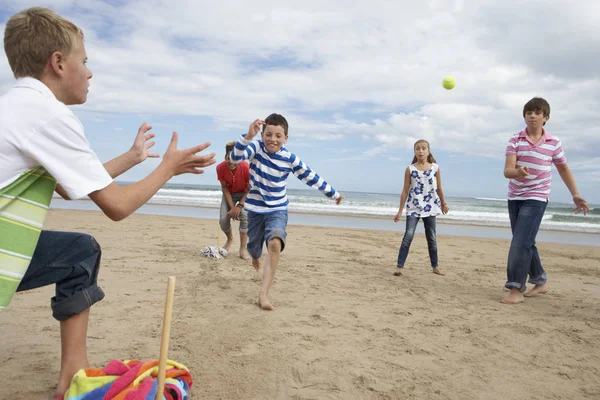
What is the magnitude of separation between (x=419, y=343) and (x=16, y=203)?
3183 mm

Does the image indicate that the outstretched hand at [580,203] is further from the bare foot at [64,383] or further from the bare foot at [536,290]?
the bare foot at [64,383]

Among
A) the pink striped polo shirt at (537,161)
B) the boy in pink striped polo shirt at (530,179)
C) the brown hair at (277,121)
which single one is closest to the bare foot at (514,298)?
the boy in pink striped polo shirt at (530,179)

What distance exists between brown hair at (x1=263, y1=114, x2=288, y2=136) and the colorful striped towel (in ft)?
9.88

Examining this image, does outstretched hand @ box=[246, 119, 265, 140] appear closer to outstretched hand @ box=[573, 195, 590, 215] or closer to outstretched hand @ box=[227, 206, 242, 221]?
outstretched hand @ box=[227, 206, 242, 221]

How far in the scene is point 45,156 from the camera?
2041 millimetres

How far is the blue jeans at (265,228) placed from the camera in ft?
16.2

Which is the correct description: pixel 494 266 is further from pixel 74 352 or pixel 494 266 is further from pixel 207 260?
pixel 74 352

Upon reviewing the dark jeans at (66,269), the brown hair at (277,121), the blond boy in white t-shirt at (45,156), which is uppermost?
the brown hair at (277,121)

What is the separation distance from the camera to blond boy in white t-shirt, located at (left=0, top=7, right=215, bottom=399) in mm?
2037

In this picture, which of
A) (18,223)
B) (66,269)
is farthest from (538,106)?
(18,223)

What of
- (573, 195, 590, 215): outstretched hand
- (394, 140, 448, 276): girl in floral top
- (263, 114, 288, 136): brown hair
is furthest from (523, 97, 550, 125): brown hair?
(263, 114, 288, 136): brown hair

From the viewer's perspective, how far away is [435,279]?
682cm

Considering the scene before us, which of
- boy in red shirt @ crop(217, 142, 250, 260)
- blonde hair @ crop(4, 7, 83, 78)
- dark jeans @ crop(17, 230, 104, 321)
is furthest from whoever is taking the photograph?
boy in red shirt @ crop(217, 142, 250, 260)

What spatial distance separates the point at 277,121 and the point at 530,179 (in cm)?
306
